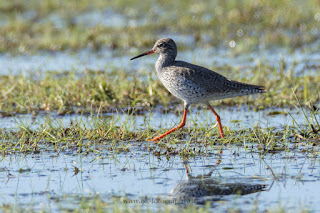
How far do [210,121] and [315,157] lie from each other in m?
2.17

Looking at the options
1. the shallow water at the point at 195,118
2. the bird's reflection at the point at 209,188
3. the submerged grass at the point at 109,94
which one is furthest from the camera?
the submerged grass at the point at 109,94

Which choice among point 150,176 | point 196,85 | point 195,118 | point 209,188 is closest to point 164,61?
point 196,85

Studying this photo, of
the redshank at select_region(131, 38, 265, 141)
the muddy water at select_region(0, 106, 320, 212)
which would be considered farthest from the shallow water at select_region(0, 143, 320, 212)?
the redshank at select_region(131, 38, 265, 141)

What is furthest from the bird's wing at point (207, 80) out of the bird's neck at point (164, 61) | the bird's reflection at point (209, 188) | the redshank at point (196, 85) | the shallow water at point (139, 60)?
the shallow water at point (139, 60)

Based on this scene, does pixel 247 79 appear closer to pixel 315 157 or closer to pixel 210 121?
pixel 210 121

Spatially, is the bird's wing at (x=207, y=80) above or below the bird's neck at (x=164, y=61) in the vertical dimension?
below

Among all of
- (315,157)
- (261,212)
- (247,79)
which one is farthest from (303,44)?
(261,212)

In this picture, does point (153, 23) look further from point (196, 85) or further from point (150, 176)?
Result: point (150, 176)

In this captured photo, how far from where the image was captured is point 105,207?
215 inches

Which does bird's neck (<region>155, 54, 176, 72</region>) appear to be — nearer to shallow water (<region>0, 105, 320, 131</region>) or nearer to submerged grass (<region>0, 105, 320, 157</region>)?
shallow water (<region>0, 105, 320, 131</region>)

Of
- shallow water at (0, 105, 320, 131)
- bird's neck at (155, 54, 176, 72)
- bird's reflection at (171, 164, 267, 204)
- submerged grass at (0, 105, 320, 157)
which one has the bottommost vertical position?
bird's reflection at (171, 164, 267, 204)

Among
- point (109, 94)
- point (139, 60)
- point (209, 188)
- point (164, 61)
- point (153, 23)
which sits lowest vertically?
point (209, 188)

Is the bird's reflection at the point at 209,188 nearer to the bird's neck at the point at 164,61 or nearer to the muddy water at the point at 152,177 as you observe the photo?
the muddy water at the point at 152,177

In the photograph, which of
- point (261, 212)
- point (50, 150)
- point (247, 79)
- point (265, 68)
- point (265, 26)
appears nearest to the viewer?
point (261, 212)
